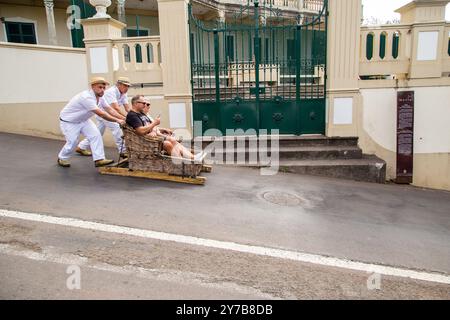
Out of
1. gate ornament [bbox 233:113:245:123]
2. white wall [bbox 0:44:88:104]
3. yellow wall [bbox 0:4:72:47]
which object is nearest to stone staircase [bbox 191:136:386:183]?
gate ornament [bbox 233:113:245:123]

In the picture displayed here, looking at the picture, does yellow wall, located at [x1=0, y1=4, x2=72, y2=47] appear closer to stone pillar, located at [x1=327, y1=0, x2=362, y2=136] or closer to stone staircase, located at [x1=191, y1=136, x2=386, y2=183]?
stone staircase, located at [x1=191, y1=136, x2=386, y2=183]

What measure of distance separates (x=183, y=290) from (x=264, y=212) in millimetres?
2232

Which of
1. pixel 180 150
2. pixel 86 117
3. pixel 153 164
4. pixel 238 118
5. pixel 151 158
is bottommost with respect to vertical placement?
pixel 153 164

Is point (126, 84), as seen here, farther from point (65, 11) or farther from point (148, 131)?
point (65, 11)

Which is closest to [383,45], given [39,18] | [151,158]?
[151,158]

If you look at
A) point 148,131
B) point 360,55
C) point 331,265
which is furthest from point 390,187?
point 148,131

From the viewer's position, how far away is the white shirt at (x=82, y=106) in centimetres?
598

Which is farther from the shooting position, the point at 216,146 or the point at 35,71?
the point at 35,71

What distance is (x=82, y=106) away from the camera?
6.14m

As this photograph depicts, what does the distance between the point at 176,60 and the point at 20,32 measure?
1135cm

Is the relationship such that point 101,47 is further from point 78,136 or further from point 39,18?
point 39,18

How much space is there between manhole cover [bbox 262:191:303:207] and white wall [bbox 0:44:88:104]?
5.42m

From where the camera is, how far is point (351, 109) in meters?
7.88

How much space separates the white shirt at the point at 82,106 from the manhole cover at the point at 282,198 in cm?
326
